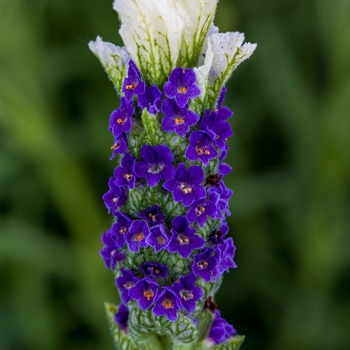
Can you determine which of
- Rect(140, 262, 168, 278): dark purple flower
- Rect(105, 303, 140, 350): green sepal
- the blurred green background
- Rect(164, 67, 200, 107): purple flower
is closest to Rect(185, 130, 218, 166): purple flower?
Rect(164, 67, 200, 107): purple flower

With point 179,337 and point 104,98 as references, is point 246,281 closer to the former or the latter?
point 104,98

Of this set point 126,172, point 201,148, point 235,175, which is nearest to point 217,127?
point 201,148

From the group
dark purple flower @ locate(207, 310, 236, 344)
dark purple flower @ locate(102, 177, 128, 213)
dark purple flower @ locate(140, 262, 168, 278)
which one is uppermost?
dark purple flower @ locate(102, 177, 128, 213)

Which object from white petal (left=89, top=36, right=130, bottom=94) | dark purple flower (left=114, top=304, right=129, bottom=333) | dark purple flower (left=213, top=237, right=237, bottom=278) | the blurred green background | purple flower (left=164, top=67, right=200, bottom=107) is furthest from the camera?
the blurred green background

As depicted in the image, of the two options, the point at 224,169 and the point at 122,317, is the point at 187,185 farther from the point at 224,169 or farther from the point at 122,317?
the point at 122,317

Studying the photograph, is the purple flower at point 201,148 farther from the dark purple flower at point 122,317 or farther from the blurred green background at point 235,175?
the blurred green background at point 235,175

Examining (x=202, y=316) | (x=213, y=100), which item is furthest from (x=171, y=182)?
(x=202, y=316)

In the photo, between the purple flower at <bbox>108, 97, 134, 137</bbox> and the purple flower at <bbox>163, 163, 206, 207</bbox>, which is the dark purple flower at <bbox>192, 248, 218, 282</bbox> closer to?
the purple flower at <bbox>163, 163, 206, 207</bbox>

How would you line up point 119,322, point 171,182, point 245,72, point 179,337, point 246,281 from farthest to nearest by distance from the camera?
point 245,72
point 246,281
point 119,322
point 179,337
point 171,182
